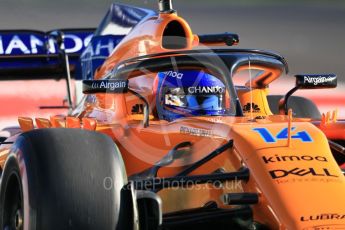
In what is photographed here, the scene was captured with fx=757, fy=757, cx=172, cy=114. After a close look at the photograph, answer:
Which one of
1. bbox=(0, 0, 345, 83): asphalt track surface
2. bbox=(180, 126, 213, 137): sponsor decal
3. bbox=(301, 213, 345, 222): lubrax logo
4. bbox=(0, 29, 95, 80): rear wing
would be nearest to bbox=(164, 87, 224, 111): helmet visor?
bbox=(180, 126, 213, 137): sponsor decal

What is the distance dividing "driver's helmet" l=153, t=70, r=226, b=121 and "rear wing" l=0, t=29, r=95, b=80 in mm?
3491

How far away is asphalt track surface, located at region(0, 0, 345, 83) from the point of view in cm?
1082

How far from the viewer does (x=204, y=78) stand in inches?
180

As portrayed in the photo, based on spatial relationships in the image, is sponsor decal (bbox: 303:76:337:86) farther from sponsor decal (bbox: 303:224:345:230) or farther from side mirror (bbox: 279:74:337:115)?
sponsor decal (bbox: 303:224:345:230)

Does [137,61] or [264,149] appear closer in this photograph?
[264,149]

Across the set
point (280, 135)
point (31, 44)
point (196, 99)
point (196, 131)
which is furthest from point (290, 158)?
point (31, 44)

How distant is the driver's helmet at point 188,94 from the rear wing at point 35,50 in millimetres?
3491

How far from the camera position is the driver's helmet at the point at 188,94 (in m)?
4.44

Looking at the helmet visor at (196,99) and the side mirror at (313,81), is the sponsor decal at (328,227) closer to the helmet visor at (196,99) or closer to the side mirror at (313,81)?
the side mirror at (313,81)

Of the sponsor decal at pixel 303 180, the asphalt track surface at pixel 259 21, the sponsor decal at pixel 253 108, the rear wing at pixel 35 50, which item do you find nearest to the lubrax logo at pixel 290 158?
the sponsor decal at pixel 303 180

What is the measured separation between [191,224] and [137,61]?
1.33m

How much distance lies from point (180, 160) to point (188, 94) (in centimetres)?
67

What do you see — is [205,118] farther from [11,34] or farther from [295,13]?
[295,13]

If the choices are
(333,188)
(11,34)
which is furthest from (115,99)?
(11,34)
